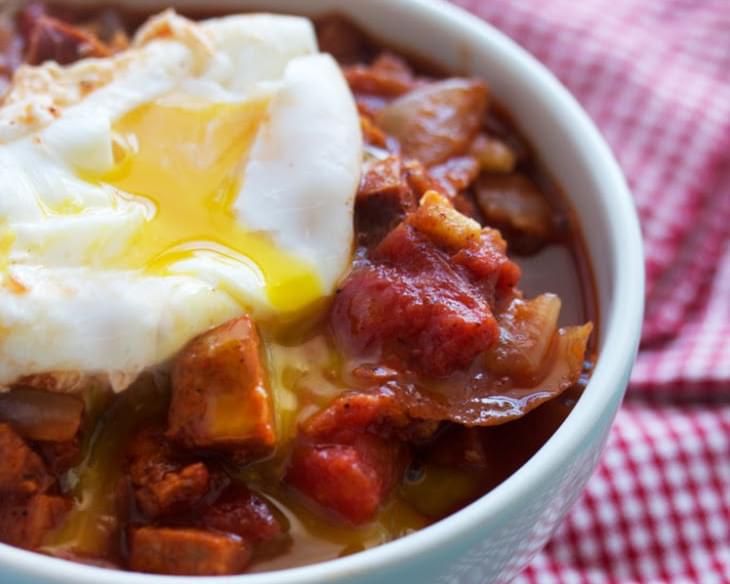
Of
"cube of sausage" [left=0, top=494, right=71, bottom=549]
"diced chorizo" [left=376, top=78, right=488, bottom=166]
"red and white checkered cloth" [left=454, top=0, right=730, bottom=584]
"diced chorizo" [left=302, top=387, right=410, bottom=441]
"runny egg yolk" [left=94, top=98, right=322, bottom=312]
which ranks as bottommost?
"red and white checkered cloth" [left=454, top=0, right=730, bottom=584]

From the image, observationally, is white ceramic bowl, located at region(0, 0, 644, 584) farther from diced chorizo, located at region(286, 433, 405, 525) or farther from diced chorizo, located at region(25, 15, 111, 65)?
diced chorizo, located at region(25, 15, 111, 65)

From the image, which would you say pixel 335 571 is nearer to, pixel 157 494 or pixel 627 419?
pixel 157 494

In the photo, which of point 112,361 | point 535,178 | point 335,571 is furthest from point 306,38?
point 335,571

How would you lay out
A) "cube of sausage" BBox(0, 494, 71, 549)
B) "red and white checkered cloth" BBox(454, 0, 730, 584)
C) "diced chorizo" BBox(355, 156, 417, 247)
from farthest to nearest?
"red and white checkered cloth" BBox(454, 0, 730, 584) < "diced chorizo" BBox(355, 156, 417, 247) < "cube of sausage" BBox(0, 494, 71, 549)

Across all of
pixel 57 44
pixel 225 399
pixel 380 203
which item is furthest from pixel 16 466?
pixel 57 44

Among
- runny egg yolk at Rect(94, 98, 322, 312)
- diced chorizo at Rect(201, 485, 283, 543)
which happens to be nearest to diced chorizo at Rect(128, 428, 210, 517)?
diced chorizo at Rect(201, 485, 283, 543)

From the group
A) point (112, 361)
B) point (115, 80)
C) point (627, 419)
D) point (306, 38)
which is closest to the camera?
point (112, 361)

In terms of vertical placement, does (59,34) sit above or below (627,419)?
above
